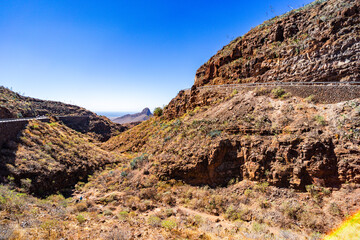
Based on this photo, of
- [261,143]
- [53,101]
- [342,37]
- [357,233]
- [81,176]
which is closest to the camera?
[357,233]

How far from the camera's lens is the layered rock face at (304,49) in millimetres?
12570

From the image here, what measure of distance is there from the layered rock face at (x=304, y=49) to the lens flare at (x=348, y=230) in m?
11.0

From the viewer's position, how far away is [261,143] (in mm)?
10820

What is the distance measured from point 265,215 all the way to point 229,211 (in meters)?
1.87

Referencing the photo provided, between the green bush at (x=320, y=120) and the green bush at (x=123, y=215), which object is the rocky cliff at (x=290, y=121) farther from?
the green bush at (x=123, y=215)

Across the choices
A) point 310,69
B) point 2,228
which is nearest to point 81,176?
point 2,228

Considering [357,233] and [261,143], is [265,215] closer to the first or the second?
[357,233]

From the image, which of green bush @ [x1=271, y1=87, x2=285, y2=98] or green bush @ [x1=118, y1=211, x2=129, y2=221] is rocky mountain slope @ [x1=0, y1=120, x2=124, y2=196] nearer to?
green bush @ [x1=118, y1=211, x2=129, y2=221]

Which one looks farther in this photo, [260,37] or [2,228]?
[260,37]

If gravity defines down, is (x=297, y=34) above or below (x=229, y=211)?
above

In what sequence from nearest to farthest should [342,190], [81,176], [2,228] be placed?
[2,228], [342,190], [81,176]

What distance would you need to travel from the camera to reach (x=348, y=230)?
6.44 m

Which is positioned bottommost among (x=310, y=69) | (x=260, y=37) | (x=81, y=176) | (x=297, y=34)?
(x=81, y=176)

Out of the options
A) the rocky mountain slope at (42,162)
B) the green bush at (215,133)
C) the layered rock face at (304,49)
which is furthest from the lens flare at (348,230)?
the rocky mountain slope at (42,162)
